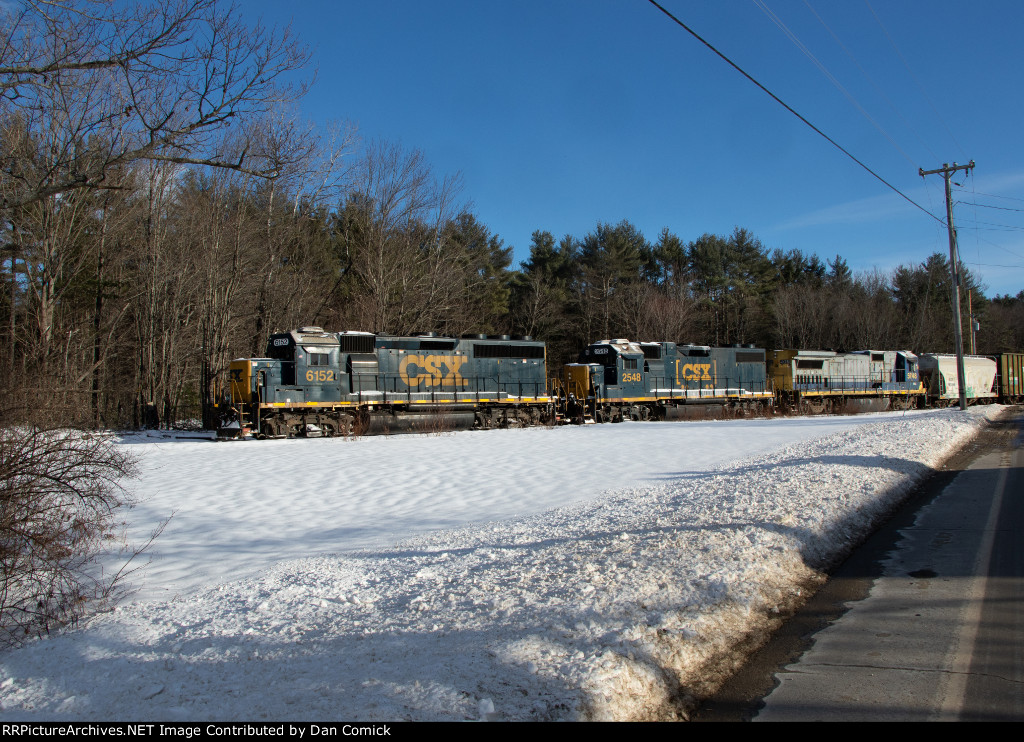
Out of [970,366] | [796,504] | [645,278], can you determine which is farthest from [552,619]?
[645,278]

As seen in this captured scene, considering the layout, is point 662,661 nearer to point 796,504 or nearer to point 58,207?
point 796,504

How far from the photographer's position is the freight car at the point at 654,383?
27.7 meters

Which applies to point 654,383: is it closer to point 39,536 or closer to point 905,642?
point 905,642

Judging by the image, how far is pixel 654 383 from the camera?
29094 millimetres

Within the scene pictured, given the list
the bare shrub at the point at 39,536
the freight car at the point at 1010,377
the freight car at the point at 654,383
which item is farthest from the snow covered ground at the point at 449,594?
the freight car at the point at 1010,377

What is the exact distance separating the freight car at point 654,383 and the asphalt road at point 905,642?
20.4 m

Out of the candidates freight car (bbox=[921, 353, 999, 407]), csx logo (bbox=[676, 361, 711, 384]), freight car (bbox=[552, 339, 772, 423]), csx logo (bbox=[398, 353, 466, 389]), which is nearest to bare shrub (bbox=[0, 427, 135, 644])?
csx logo (bbox=[398, 353, 466, 389])

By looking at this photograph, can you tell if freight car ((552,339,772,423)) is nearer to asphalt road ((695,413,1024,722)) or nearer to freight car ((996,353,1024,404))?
asphalt road ((695,413,1024,722))

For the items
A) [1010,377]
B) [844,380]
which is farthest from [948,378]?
→ [844,380]

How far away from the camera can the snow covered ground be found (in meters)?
3.35

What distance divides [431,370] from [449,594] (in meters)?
18.9

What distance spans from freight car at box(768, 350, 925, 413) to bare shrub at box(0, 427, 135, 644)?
32.0 metres

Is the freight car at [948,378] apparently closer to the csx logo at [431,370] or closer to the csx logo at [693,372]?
the csx logo at [693,372]

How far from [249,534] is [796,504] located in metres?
6.70
